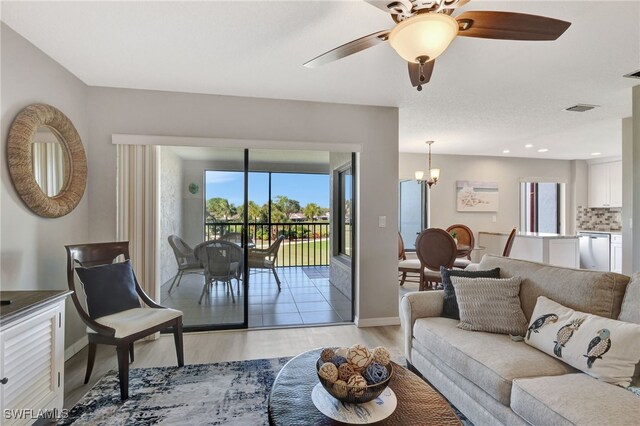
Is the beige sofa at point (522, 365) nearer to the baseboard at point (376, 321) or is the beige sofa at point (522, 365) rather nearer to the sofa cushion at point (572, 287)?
the sofa cushion at point (572, 287)

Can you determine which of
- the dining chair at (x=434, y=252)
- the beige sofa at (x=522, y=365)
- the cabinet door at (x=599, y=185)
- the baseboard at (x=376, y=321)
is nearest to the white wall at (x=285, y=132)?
the baseboard at (x=376, y=321)

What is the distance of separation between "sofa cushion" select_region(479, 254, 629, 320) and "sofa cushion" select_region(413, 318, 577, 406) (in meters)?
0.38

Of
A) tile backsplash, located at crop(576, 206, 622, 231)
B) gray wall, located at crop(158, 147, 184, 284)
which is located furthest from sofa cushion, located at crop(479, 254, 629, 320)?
tile backsplash, located at crop(576, 206, 622, 231)

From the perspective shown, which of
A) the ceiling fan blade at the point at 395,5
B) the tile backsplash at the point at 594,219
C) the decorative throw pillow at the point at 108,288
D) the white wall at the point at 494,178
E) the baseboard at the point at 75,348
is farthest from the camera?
the tile backsplash at the point at 594,219

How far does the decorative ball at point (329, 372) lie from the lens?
132 cm

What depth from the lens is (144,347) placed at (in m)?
3.04

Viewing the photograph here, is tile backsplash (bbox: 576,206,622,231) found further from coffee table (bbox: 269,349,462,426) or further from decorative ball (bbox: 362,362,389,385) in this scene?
decorative ball (bbox: 362,362,389,385)

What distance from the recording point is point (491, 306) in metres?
2.15

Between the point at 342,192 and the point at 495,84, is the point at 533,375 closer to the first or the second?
the point at 495,84

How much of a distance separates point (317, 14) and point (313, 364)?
207 centimetres

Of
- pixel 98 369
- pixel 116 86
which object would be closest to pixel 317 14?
pixel 116 86

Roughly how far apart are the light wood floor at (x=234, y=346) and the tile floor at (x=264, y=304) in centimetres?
21

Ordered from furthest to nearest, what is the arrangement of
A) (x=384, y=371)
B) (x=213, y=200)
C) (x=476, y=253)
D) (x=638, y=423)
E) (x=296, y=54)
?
(x=476, y=253) → (x=213, y=200) → (x=296, y=54) → (x=384, y=371) → (x=638, y=423)

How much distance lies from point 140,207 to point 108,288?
964 mm
